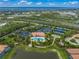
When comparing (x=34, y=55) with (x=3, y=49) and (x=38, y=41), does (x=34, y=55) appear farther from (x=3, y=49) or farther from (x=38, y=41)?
(x=38, y=41)

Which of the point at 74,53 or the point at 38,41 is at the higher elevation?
the point at 38,41

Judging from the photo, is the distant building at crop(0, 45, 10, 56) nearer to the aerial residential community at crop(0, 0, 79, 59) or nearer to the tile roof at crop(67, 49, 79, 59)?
the aerial residential community at crop(0, 0, 79, 59)

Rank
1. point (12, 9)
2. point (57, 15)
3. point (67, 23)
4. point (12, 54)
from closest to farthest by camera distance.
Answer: point (12, 54)
point (67, 23)
point (57, 15)
point (12, 9)

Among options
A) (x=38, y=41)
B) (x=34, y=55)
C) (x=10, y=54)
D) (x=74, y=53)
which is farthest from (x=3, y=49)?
(x=74, y=53)

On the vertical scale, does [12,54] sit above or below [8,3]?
below

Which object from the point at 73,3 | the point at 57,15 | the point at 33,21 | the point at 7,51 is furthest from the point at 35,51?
the point at 73,3

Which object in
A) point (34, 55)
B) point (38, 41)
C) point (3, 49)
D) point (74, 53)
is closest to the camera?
point (34, 55)

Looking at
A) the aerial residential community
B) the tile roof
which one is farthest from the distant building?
the tile roof

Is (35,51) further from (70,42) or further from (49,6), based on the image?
(49,6)

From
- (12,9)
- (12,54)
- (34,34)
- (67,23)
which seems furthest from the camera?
(12,9)
